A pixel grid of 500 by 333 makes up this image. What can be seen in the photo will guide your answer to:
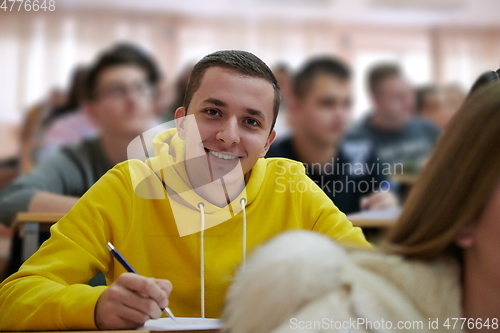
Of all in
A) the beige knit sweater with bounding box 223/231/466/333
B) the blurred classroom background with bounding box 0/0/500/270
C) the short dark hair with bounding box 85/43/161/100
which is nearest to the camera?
the beige knit sweater with bounding box 223/231/466/333

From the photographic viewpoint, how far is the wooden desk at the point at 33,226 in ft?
2.54

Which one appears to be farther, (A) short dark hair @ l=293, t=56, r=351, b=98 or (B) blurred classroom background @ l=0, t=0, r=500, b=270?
(B) blurred classroom background @ l=0, t=0, r=500, b=270

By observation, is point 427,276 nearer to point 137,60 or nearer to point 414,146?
point 137,60

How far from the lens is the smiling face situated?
74 cm

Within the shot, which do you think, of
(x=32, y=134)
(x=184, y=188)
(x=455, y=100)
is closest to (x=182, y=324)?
(x=184, y=188)

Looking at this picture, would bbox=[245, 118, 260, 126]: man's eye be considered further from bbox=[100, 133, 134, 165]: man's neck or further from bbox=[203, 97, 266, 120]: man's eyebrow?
bbox=[100, 133, 134, 165]: man's neck

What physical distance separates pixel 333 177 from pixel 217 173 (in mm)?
168

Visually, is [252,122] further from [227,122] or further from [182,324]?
[182,324]

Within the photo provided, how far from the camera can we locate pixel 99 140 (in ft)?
2.94

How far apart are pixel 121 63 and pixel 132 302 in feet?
1.54

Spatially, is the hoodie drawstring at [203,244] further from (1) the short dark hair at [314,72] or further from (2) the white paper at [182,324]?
(1) the short dark hair at [314,72]

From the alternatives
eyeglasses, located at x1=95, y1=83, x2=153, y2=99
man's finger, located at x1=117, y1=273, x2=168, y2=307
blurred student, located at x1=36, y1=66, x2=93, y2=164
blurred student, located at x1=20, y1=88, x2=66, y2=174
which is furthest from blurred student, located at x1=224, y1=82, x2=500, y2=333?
blurred student, located at x1=20, y1=88, x2=66, y2=174

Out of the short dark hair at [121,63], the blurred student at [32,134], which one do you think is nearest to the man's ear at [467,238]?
the short dark hair at [121,63]

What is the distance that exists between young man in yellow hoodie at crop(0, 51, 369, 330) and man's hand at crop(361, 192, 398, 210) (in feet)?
0.32
